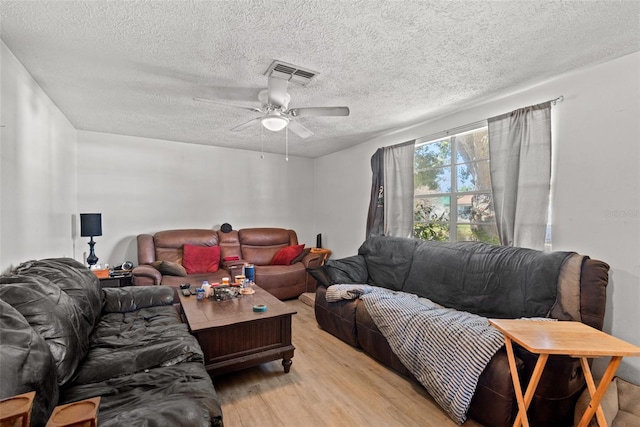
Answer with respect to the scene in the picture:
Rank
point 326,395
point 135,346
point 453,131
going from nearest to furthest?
point 135,346 → point 326,395 → point 453,131

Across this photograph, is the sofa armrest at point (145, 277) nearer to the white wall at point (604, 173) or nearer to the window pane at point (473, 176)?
the window pane at point (473, 176)

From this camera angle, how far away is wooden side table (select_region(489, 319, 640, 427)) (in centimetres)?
128

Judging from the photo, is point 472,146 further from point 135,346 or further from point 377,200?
point 135,346

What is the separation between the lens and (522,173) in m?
2.48

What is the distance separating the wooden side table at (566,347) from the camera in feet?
4.18

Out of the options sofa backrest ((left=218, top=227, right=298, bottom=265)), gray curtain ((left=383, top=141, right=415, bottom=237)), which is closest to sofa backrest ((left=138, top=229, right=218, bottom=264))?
sofa backrest ((left=218, top=227, right=298, bottom=265))

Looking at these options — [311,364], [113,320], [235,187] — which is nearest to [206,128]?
[235,187]

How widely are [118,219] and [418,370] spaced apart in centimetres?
428

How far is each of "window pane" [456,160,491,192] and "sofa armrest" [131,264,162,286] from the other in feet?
11.9

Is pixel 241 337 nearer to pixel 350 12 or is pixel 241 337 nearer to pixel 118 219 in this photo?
pixel 350 12

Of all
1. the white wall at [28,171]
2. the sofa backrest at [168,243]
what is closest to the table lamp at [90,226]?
the white wall at [28,171]

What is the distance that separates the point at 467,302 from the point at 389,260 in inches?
38.4

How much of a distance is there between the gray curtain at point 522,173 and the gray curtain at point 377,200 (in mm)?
1488

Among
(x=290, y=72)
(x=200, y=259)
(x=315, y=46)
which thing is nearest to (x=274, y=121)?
(x=290, y=72)
